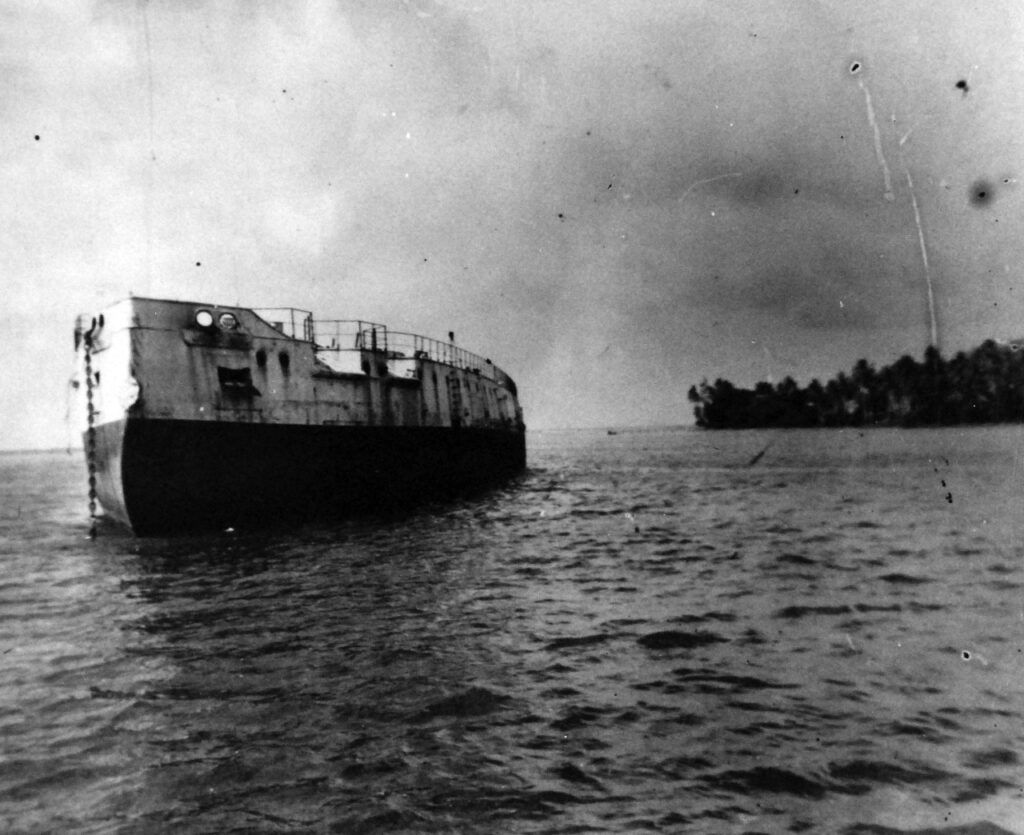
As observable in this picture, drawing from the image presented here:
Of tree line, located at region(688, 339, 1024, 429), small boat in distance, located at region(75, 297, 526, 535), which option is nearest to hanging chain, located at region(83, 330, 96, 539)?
small boat in distance, located at region(75, 297, 526, 535)

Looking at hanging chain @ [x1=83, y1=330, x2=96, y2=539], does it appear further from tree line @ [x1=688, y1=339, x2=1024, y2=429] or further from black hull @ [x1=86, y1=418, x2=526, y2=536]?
tree line @ [x1=688, y1=339, x2=1024, y2=429]

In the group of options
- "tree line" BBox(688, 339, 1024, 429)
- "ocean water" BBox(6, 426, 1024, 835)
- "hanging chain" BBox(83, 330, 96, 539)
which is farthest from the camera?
"tree line" BBox(688, 339, 1024, 429)

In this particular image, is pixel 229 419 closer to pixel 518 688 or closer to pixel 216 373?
pixel 216 373

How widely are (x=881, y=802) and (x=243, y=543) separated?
44.0ft

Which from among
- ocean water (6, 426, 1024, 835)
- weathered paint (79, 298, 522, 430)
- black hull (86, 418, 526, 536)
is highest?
weathered paint (79, 298, 522, 430)

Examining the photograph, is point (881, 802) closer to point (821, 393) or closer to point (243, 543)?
point (243, 543)

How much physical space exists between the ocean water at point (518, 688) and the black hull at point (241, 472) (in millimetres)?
1573

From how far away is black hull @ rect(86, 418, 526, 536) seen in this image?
15570mm

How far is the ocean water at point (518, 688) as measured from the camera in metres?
4.57

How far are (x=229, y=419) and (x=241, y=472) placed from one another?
Result: 1.28m

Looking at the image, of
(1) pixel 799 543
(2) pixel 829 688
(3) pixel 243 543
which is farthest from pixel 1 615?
(1) pixel 799 543

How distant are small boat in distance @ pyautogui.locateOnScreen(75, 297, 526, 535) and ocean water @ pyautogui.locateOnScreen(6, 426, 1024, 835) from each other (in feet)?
6.26

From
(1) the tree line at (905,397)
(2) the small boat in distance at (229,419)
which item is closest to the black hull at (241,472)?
(2) the small boat in distance at (229,419)

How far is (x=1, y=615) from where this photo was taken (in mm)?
10234
